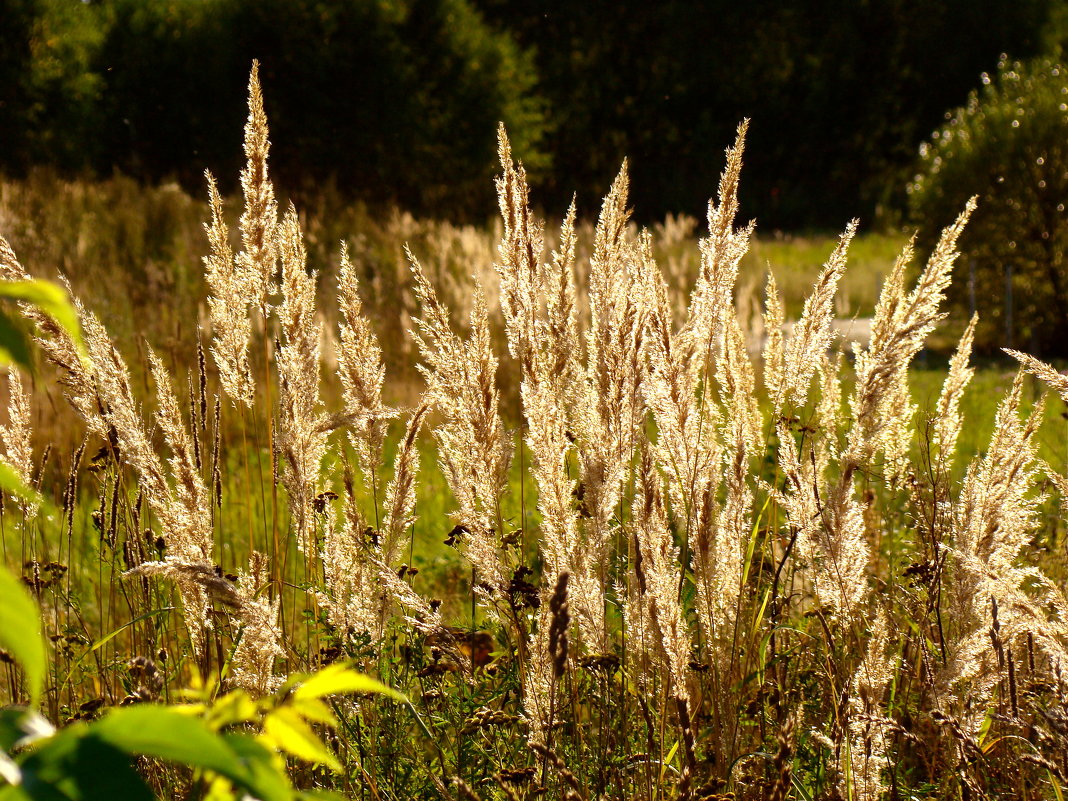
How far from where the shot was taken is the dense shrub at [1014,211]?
12.3m

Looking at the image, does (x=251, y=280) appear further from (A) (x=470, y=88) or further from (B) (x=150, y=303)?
(A) (x=470, y=88)

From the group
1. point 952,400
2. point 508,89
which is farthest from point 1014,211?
point 508,89

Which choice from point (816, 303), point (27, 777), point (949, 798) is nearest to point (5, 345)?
point (27, 777)

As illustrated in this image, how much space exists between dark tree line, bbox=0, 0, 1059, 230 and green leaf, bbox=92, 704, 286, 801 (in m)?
14.5

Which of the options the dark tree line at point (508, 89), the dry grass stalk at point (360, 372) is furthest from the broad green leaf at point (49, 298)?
the dark tree line at point (508, 89)

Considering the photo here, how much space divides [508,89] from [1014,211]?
11.8m

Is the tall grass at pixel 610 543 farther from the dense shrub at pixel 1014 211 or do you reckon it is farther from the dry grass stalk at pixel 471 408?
the dense shrub at pixel 1014 211

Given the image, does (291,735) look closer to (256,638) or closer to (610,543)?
(256,638)

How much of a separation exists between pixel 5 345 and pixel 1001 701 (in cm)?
217

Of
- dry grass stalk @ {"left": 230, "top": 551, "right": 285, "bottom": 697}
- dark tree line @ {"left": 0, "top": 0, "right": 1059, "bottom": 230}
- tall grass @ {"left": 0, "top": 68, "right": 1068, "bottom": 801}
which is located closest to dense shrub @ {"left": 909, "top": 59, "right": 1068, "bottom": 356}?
dark tree line @ {"left": 0, "top": 0, "right": 1059, "bottom": 230}

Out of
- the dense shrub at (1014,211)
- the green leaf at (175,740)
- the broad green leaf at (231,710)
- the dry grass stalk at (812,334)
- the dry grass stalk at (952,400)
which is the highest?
the green leaf at (175,740)

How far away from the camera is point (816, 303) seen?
2.22 m

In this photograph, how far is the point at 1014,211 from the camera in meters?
A: 12.4

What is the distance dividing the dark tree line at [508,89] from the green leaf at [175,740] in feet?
47.5
